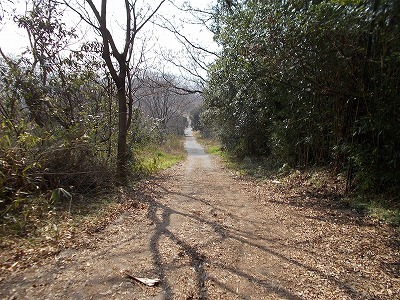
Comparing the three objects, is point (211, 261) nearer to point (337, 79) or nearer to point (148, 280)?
point (148, 280)

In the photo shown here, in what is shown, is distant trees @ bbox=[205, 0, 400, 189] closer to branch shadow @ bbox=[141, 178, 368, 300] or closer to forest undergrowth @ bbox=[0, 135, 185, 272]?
branch shadow @ bbox=[141, 178, 368, 300]

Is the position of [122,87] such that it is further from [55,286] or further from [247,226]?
[55,286]

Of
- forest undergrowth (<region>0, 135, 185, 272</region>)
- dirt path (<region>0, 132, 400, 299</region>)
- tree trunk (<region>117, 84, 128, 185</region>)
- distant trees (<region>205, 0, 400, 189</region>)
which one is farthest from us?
tree trunk (<region>117, 84, 128, 185</region>)

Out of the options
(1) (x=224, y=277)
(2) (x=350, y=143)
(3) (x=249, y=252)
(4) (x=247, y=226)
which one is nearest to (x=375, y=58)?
(2) (x=350, y=143)

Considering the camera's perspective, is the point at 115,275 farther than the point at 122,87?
No

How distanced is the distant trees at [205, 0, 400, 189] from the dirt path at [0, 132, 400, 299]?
136cm

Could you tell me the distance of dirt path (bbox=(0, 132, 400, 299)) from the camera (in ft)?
8.27

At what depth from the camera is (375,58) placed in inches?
178

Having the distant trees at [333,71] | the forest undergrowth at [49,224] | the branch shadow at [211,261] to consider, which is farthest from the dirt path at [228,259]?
the distant trees at [333,71]

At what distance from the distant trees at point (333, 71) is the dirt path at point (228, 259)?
1.36 m

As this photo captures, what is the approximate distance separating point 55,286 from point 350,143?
17.3 ft

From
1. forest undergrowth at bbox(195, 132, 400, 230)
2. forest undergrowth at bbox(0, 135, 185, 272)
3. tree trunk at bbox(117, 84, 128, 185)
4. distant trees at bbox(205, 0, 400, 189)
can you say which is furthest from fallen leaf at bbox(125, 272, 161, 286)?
tree trunk at bbox(117, 84, 128, 185)

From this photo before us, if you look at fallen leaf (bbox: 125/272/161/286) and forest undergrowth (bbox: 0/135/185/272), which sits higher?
forest undergrowth (bbox: 0/135/185/272)

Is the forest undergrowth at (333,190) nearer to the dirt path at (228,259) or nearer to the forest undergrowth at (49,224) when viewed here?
the dirt path at (228,259)
